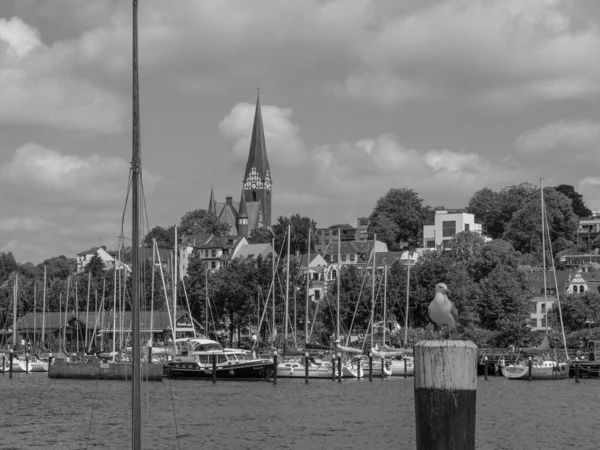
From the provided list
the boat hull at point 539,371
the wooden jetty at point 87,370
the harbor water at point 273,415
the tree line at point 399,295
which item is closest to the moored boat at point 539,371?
the boat hull at point 539,371

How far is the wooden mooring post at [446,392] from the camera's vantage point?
15734 mm

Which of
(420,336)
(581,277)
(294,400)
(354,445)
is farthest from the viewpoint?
(581,277)

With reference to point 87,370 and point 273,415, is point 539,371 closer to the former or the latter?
point 87,370

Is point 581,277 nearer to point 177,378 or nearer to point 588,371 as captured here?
point 588,371

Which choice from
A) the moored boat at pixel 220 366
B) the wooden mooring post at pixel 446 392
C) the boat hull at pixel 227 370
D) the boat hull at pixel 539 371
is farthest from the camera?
the boat hull at pixel 539 371

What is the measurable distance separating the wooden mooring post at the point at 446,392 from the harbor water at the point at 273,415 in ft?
70.5

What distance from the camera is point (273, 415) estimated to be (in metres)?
58.3

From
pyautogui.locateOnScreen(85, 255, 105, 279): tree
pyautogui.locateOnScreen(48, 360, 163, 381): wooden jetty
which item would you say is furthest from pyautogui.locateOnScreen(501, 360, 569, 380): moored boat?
pyautogui.locateOnScreen(85, 255, 105, 279): tree

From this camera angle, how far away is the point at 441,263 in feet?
441

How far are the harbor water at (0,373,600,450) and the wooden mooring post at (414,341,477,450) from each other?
21492 millimetres

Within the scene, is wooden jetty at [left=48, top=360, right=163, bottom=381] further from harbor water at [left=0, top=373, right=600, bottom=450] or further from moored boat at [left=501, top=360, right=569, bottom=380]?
moored boat at [left=501, top=360, right=569, bottom=380]

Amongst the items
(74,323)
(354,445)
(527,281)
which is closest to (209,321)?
(74,323)

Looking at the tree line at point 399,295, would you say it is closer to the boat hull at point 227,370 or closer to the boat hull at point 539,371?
the boat hull at point 539,371

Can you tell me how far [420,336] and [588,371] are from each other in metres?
24.4
